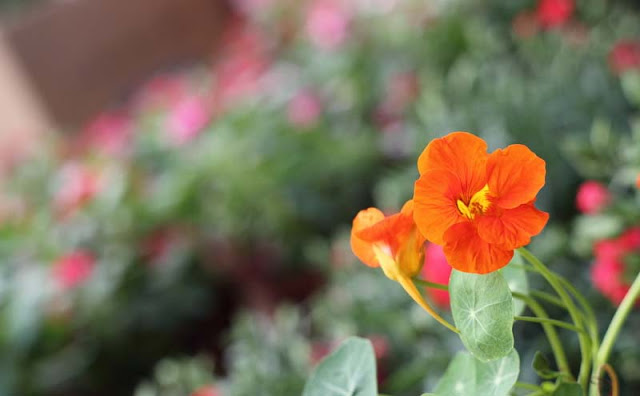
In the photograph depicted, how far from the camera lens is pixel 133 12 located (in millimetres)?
2607

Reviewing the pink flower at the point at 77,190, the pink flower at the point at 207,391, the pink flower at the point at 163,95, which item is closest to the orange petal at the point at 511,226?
the pink flower at the point at 207,391

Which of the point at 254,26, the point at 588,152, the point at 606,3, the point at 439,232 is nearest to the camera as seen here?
the point at 439,232

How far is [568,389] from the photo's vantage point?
443mm

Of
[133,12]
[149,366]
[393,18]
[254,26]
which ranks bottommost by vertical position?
[149,366]

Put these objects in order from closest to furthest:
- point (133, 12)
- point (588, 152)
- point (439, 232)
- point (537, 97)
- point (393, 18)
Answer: point (439, 232) < point (588, 152) < point (537, 97) < point (393, 18) < point (133, 12)

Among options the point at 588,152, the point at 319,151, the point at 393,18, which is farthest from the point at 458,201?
the point at 393,18

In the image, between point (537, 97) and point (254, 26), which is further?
point (254, 26)

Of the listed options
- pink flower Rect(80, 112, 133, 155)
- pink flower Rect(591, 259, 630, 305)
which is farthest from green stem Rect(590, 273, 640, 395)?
pink flower Rect(80, 112, 133, 155)

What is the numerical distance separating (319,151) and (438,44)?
0.37 m

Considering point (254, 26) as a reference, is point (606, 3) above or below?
below

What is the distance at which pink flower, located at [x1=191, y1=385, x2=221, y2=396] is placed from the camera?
841 mm

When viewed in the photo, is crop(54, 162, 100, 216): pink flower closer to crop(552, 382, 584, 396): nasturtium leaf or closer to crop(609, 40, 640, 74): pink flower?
crop(609, 40, 640, 74): pink flower

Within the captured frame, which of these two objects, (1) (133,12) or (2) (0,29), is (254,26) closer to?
(1) (133,12)

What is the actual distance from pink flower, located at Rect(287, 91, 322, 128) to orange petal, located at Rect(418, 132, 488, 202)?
1179mm
